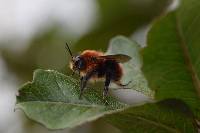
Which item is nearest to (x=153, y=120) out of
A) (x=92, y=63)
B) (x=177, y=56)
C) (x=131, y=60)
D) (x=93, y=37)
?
(x=177, y=56)

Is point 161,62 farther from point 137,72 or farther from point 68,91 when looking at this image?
point 137,72

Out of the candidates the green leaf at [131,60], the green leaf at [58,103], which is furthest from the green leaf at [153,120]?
the green leaf at [131,60]

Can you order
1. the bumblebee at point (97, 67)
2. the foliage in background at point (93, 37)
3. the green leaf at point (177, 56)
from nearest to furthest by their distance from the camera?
1. the green leaf at point (177, 56)
2. the bumblebee at point (97, 67)
3. the foliage in background at point (93, 37)

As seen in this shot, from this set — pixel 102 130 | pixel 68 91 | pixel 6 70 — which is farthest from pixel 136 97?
pixel 68 91

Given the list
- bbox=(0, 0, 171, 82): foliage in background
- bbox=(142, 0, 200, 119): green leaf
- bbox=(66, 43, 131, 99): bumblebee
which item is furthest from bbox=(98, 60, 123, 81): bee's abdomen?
bbox=(0, 0, 171, 82): foliage in background

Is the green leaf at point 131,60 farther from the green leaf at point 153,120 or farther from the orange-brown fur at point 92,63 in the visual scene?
the green leaf at point 153,120

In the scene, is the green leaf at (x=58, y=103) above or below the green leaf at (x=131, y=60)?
below
